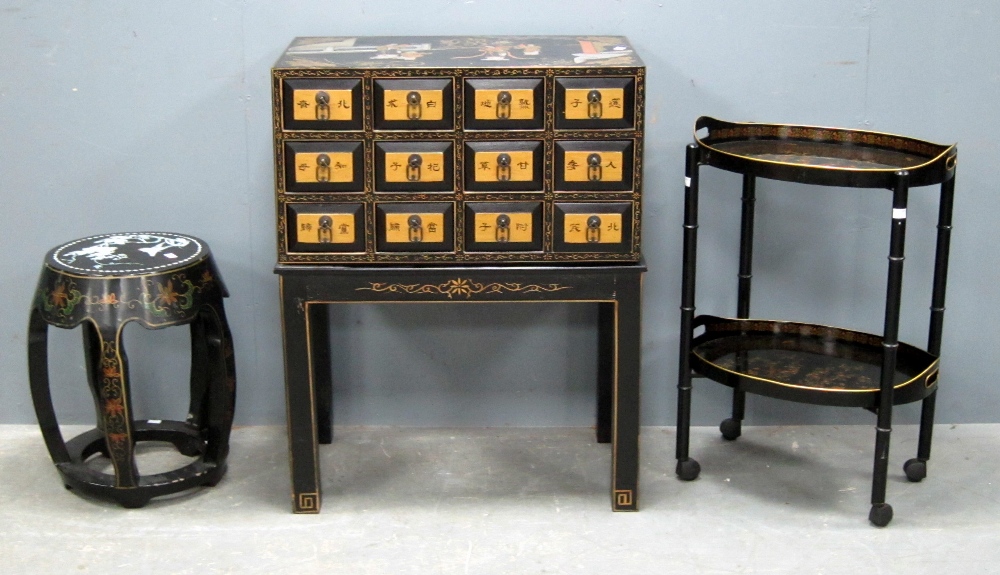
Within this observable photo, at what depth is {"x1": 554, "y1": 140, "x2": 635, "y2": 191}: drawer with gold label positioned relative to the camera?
3.29 m

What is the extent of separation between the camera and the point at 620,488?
3.56 meters

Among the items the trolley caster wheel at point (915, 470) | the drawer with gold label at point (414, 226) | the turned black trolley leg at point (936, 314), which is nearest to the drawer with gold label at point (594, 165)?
the drawer with gold label at point (414, 226)

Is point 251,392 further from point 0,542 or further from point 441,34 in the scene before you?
point 441,34

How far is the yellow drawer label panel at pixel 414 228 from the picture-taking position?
3.34m

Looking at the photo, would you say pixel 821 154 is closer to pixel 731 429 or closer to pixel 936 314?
pixel 936 314

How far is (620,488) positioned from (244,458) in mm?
1173

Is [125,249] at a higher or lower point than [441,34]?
lower

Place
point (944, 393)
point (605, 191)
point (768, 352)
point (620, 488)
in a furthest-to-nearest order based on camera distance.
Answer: point (944, 393)
point (768, 352)
point (620, 488)
point (605, 191)

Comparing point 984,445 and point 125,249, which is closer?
point 125,249

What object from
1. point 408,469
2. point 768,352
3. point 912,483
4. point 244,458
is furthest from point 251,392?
point 912,483

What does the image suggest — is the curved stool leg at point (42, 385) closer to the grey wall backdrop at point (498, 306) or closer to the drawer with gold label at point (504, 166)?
the grey wall backdrop at point (498, 306)

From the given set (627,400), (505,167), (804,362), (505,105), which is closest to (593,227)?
(505,167)

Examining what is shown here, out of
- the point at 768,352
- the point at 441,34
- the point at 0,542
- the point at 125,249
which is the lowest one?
the point at 0,542

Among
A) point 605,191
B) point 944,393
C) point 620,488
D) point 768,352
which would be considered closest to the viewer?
point 605,191
